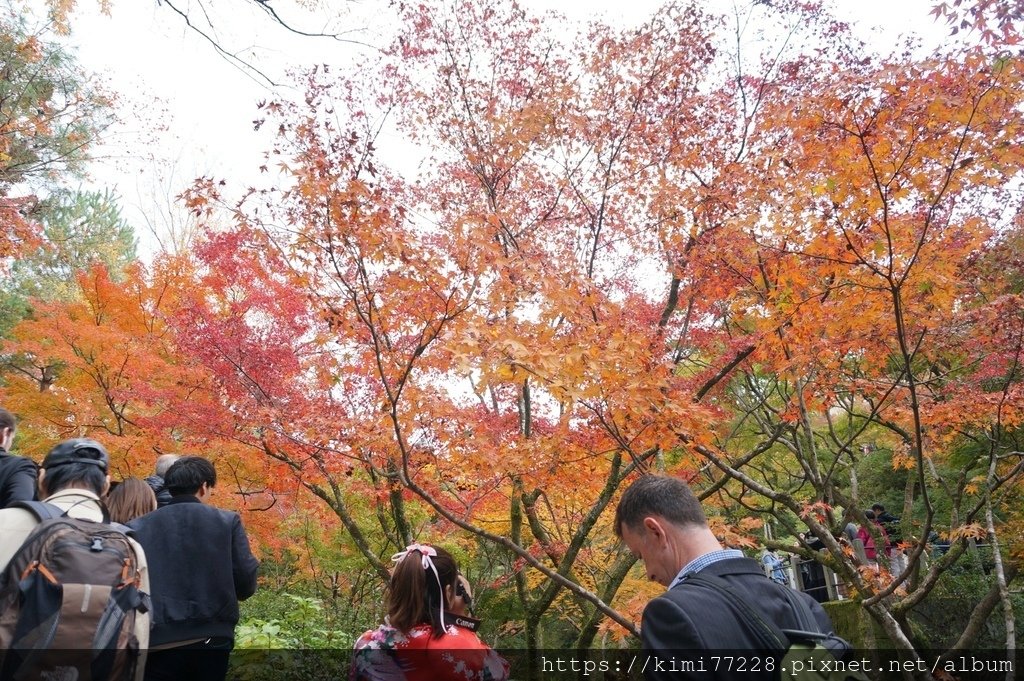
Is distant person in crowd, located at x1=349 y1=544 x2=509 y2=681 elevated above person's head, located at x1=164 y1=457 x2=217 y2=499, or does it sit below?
below

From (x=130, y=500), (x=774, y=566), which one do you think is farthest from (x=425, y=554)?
(x=774, y=566)

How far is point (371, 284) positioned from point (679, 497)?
158 inches

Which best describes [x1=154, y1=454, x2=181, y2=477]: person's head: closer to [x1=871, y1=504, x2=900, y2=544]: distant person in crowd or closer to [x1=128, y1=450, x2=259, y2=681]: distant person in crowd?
[x1=128, y1=450, x2=259, y2=681]: distant person in crowd

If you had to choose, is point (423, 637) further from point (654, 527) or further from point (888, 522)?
point (888, 522)

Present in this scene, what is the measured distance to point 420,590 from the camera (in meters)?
2.60

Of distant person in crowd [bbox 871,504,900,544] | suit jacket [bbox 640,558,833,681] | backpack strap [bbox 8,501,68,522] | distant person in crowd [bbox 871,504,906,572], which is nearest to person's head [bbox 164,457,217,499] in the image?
backpack strap [bbox 8,501,68,522]

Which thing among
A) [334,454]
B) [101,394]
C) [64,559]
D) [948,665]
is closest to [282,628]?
[334,454]

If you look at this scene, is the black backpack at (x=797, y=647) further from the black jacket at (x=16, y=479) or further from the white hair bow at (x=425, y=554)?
the black jacket at (x=16, y=479)

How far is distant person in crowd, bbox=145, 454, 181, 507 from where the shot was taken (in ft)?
12.2

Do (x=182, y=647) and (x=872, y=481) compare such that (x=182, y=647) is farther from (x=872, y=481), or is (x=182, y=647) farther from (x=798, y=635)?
(x=872, y=481)

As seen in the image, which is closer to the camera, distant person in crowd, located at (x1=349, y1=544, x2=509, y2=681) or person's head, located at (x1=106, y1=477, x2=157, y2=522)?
distant person in crowd, located at (x1=349, y1=544, x2=509, y2=681)

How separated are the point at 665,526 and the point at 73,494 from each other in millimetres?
2330

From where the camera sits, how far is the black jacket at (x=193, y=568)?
10.6ft

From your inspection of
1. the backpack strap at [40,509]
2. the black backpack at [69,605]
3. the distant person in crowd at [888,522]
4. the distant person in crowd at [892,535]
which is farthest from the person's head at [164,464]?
the distant person in crowd at [888,522]
